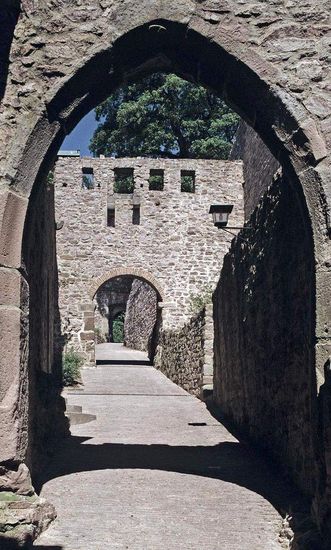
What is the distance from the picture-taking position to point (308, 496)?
13.0ft

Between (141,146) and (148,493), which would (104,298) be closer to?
(141,146)

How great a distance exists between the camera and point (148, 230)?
1766 centimetres

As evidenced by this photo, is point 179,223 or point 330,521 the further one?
point 179,223

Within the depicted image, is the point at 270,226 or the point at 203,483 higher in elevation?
the point at 270,226

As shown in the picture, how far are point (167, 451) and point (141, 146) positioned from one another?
823 inches

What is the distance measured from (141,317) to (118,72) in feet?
66.3

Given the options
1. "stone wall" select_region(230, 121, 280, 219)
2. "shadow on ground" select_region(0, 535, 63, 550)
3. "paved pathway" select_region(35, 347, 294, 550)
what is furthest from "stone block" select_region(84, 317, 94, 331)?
"shadow on ground" select_region(0, 535, 63, 550)

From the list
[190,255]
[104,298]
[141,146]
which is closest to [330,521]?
[190,255]

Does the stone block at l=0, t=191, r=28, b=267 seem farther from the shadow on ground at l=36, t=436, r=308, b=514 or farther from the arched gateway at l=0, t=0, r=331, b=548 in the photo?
the shadow on ground at l=36, t=436, r=308, b=514

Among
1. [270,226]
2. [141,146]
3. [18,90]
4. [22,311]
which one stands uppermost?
[141,146]

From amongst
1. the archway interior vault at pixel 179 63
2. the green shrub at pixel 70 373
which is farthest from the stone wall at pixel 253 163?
the archway interior vault at pixel 179 63

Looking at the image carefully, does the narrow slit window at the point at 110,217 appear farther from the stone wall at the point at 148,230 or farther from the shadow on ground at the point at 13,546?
the shadow on ground at the point at 13,546

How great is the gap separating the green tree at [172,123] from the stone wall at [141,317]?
5.89 meters

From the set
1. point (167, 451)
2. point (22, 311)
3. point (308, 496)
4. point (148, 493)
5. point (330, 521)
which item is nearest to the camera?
point (330, 521)
